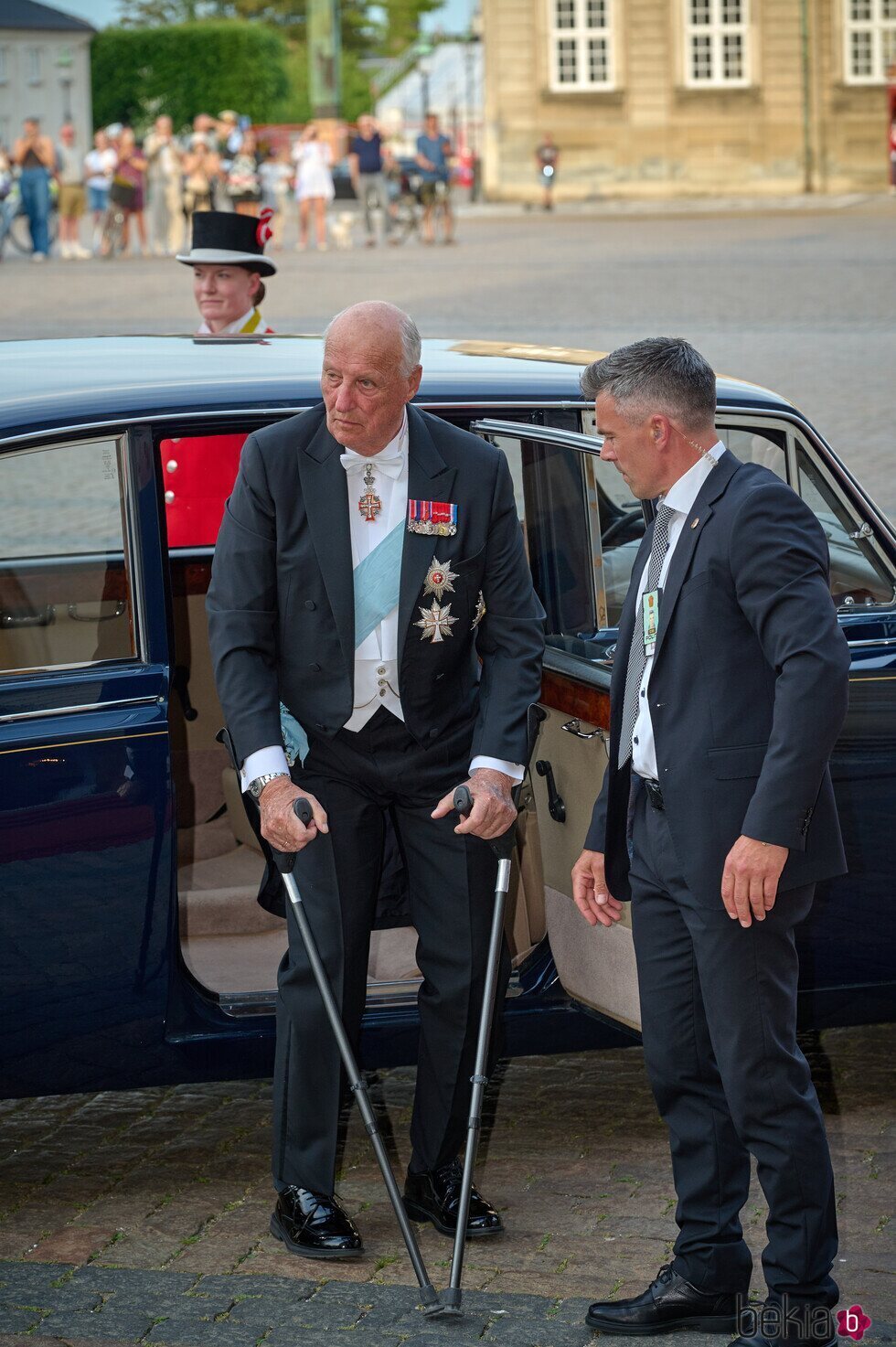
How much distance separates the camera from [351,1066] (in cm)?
381

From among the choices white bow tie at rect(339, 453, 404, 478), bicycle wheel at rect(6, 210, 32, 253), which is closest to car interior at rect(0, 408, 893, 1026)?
white bow tie at rect(339, 453, 404, 478)

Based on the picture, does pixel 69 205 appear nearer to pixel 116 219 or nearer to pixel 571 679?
pixel 116 219

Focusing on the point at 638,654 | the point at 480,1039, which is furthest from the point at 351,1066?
the point at 638,654

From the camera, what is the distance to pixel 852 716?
4.32 m

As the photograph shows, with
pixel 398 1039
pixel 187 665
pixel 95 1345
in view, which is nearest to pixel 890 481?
pixel 187 665

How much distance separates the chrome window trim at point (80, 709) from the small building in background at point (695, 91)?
4618 centimetres

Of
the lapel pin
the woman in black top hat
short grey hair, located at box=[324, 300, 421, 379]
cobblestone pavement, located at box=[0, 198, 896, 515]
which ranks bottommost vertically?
the lapel pin

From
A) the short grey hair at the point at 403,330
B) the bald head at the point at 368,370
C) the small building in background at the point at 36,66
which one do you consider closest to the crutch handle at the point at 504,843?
the bald head at the point at 368,370

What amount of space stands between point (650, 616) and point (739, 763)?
34 centimetres

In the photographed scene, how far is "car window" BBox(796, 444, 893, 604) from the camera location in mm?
4594

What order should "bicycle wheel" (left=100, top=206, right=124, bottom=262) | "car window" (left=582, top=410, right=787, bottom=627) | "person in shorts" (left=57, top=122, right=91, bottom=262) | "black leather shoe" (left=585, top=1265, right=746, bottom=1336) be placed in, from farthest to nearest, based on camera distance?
"person in shorts" (left=57, top=122, right=91, bottom=262) → "bicycle wheel" (left=100, top=206, right=124, bottom=262) → "car window" (left=582, top=410, right=787, bottom=627) → "black leather shoe" (left=585, top=1265, right=746, bottom=1336)

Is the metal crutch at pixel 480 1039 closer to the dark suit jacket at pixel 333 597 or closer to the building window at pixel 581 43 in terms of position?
the dark suit jacket at pixel 333 597

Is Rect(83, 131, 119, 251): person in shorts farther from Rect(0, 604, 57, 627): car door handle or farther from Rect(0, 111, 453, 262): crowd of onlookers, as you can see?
Rect(0, 604, 57, 627): car door handle

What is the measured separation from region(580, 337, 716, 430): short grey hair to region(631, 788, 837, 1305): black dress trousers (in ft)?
2.36
